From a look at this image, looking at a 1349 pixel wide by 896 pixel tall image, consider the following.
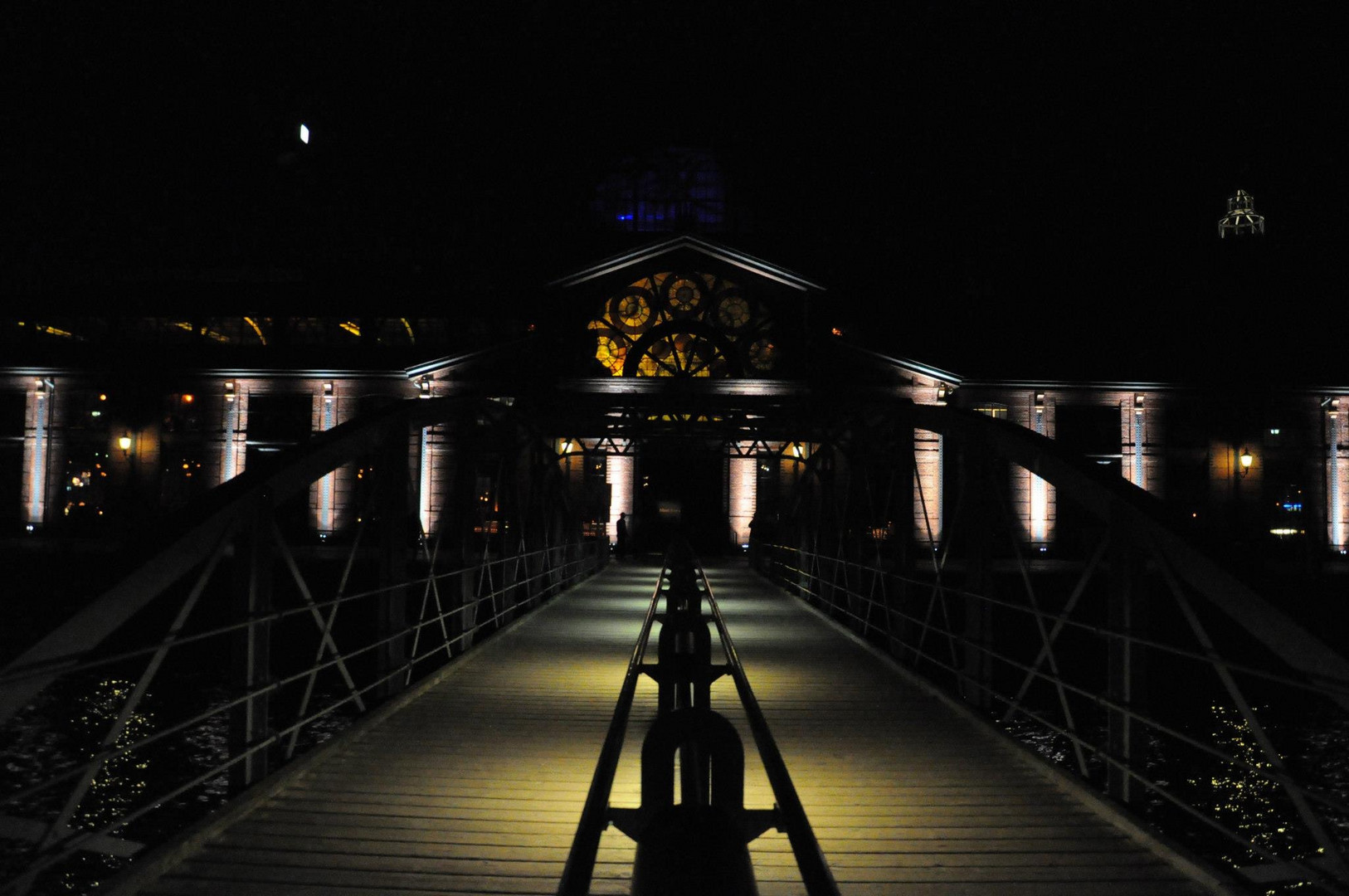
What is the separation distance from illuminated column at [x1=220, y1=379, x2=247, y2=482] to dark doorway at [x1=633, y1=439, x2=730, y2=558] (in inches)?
457

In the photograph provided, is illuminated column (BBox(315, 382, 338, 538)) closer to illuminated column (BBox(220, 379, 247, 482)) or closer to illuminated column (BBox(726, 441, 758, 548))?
illuminated column (BBox(220, 379, 247, 482))

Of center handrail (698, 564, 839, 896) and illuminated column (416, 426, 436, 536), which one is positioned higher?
illuminated column (416, 426, 436, 536)

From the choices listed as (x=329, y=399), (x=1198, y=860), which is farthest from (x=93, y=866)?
(x=329, y=399)

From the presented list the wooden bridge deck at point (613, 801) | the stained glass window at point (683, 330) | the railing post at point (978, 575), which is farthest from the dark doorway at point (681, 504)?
the wooden bridge deck at point (613, 801)

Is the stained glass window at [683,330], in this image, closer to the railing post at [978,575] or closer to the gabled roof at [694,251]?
the gabled roof at [694,251]

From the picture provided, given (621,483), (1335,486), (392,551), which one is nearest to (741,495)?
(621,483)

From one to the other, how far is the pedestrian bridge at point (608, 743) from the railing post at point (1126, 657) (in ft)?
0.06

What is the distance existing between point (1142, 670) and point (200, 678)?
1588 cm

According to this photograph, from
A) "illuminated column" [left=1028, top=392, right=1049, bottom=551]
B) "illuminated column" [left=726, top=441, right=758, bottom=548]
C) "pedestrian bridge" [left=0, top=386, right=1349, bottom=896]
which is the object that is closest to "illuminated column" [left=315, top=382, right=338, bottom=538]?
"illuminated column" [left=726, top=441, right=758, bottom=548]

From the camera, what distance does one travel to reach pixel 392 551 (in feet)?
31.9

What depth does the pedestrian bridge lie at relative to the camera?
4848 millimetres

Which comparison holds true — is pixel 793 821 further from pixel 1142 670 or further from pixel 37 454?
pixel 37 454

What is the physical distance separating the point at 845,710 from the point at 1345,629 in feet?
65.1

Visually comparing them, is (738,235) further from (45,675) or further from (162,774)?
(45,675)
